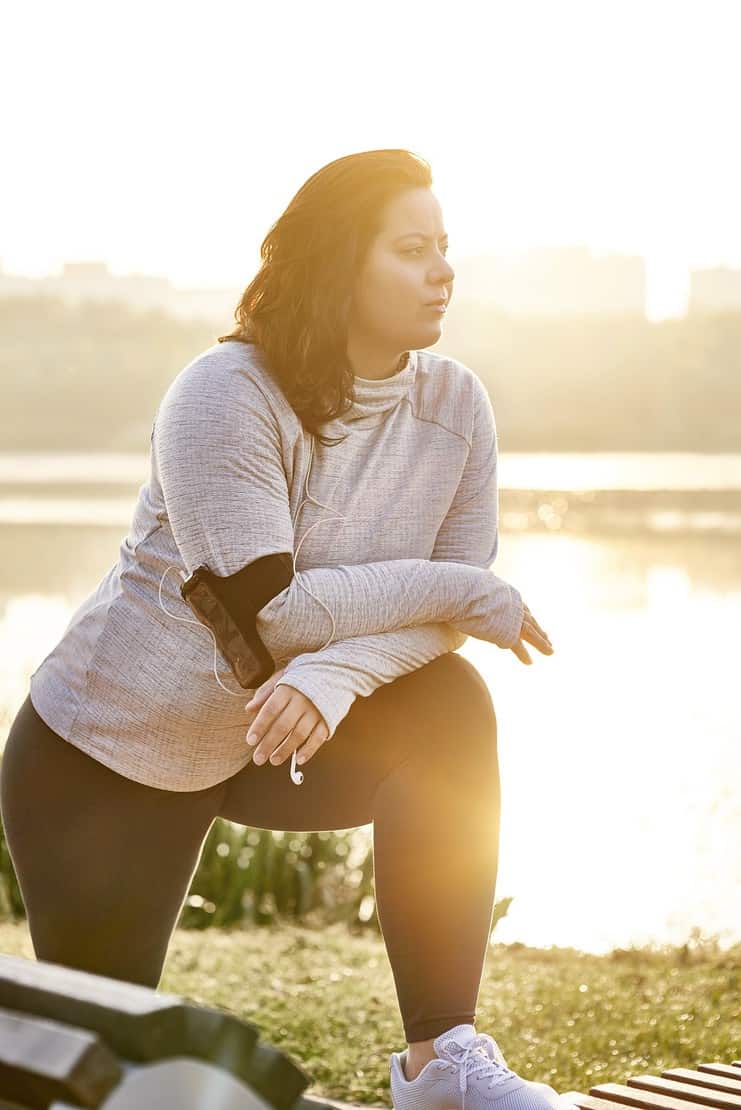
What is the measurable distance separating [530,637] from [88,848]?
2.21 feet

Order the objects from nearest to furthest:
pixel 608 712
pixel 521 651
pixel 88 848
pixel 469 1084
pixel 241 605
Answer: pixel 469 1084 < pixel 241 605 < pixel 88 848 < pixel 521 651 < pixel 608 712

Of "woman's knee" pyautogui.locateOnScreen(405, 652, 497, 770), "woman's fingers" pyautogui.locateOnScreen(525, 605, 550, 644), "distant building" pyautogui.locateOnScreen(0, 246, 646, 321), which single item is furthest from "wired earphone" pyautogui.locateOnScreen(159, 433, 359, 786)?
"distant building" pyautogui.locateOnScreen(0, 246, 646, 321)

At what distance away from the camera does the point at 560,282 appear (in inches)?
2436

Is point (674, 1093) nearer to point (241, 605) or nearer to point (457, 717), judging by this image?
point (457, 717)

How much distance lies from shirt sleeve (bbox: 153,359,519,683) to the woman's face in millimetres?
211

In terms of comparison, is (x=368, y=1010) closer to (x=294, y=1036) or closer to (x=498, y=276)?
(x=294, y=1036)

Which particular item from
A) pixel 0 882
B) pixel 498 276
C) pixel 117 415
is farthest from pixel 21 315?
pixel 0 882

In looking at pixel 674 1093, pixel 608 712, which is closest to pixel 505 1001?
pixel 674 1093

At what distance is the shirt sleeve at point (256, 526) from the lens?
82.5 inches

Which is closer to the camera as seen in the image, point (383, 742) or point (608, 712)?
point (383, 742)

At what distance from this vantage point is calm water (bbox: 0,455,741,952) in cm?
518

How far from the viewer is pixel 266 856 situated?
15.6 feet

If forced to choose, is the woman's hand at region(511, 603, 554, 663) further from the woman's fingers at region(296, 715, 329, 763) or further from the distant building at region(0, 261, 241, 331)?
the distant building at region(0, 261, 241, 331)

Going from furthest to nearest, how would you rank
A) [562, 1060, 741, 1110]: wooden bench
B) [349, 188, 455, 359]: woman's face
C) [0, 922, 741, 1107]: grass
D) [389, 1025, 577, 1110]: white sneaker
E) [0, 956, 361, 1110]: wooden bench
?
[0, 922, 741, 1107]: grass
[349, 188, 455, 359]: woman's face
[562, 1060, 741, 1110]: wooden bench
[389, 1025, 577, 1110]: white sneaker
[0, 956, 361, 1110]: wooden bench
